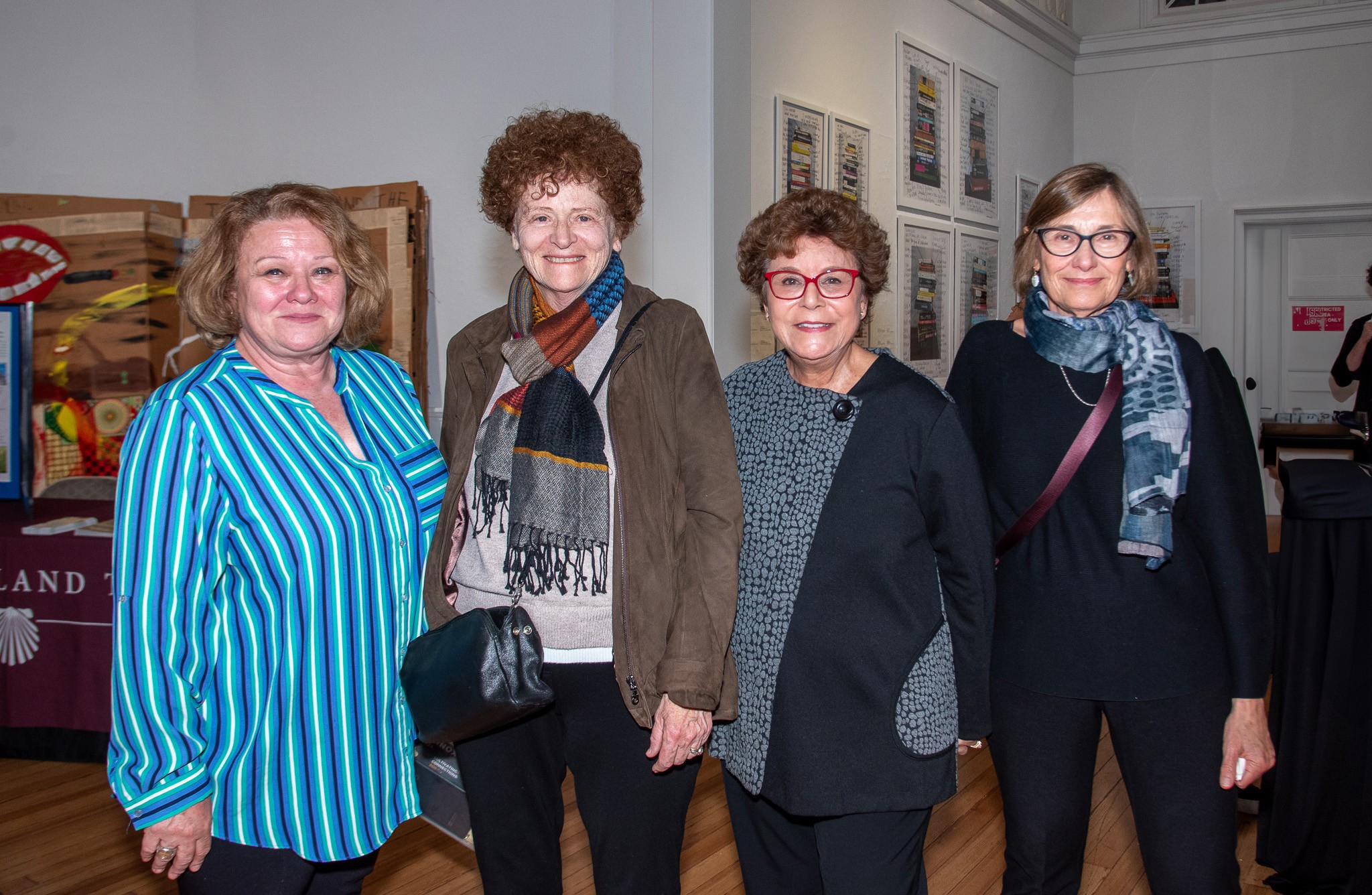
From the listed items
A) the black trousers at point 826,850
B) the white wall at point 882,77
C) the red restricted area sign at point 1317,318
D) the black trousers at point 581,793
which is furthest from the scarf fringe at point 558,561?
the red restricted area sign at point 1317,318

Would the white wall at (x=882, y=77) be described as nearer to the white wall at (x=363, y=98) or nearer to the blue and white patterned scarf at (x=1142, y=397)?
the white wall at (x=363, y=98)

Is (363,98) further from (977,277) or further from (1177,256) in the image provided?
(1177,256)

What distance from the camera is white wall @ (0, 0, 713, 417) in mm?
3566

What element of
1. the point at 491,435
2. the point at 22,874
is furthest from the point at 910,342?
the point at 22,874

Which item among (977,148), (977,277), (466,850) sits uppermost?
(977,148)

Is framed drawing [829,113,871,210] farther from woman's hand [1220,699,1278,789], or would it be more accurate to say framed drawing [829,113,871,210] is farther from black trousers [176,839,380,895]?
black trousers [176,839,380,895]

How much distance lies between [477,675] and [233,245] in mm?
782

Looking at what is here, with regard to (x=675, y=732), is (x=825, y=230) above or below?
above

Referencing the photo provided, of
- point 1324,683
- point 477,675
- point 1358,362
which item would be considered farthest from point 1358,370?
point 477,675

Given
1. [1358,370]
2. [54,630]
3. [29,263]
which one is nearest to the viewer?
[54,630]

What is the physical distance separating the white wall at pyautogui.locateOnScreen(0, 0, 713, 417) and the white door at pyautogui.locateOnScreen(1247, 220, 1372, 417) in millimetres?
5548

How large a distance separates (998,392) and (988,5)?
5125 mm

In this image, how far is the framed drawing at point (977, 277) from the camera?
5812mm

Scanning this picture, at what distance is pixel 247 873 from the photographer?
145 centimetres
